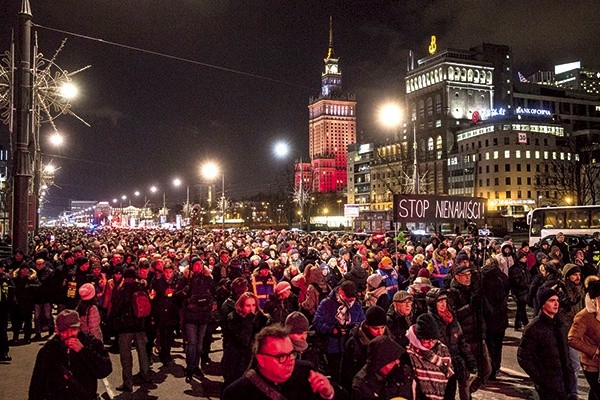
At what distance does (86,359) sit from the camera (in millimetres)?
4949

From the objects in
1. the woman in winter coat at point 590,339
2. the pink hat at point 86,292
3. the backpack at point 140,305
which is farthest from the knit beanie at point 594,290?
the backpack at point 140,305

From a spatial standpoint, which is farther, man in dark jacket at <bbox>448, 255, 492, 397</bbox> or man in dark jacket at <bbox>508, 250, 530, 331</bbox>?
man in dark jacket at <bbox>508, 250, 530, 331</bbox>

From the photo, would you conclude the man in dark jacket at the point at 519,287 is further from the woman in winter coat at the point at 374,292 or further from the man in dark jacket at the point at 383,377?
the man in dark jacket at the point at 383,377

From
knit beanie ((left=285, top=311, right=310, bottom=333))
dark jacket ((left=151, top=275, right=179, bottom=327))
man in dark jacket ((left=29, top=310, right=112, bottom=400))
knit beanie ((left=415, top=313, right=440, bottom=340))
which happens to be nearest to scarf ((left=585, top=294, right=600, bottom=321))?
knit beanie ((left=415, top=313, right=440, bottom=340))

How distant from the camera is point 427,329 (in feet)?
16.2

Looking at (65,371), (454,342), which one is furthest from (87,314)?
(454,342)

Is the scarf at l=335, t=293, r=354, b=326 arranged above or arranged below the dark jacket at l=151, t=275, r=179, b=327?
above

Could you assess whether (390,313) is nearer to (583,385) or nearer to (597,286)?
Result: (597,286)

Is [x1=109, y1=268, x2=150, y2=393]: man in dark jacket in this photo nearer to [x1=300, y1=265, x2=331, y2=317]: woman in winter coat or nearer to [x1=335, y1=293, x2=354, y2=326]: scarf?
[x1=300, y1=265, x2=331, y2=317]: woman in winter coat

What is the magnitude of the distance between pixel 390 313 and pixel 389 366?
6.58 ft

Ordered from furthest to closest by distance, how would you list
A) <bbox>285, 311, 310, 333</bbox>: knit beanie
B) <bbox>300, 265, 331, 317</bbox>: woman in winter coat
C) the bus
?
the bus → <bbox>300, 265, 331, 317</bbox>: woman in winter coat → <bbox>285, 311, 310, 333</bbox>: knit beanie

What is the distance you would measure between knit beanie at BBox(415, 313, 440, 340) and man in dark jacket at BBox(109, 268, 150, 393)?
483cm

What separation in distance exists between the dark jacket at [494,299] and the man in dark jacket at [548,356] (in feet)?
8.09

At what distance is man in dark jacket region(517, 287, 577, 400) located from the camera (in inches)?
214
